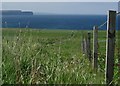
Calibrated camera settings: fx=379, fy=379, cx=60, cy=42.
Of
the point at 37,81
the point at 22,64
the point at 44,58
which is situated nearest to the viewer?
the point at 37,81

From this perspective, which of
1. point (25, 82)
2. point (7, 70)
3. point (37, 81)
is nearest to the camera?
point (37, 81)

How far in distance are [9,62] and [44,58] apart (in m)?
1.02

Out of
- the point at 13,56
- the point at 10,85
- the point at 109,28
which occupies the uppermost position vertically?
the point at 109,28

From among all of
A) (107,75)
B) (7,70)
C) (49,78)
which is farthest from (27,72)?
(107,75)

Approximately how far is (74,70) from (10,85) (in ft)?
3.56

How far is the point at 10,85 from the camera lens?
6.02 m

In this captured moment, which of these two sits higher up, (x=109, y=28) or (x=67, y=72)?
(x=109, y=28)

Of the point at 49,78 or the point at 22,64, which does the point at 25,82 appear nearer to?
the point at 49,78

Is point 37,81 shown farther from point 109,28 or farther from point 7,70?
point 109,28

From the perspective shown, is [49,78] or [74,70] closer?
[49,78]

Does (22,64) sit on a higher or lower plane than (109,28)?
lower

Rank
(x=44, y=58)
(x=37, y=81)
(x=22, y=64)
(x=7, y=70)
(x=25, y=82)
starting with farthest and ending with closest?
(x=44, y=58), (x=22, y=64), (x=7, y=70), (x=25, y=82), (x=37, y=81)

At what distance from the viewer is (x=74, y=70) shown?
6293mm

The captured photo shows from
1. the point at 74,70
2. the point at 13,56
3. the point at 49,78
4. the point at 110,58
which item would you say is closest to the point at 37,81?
the point at 49,78
